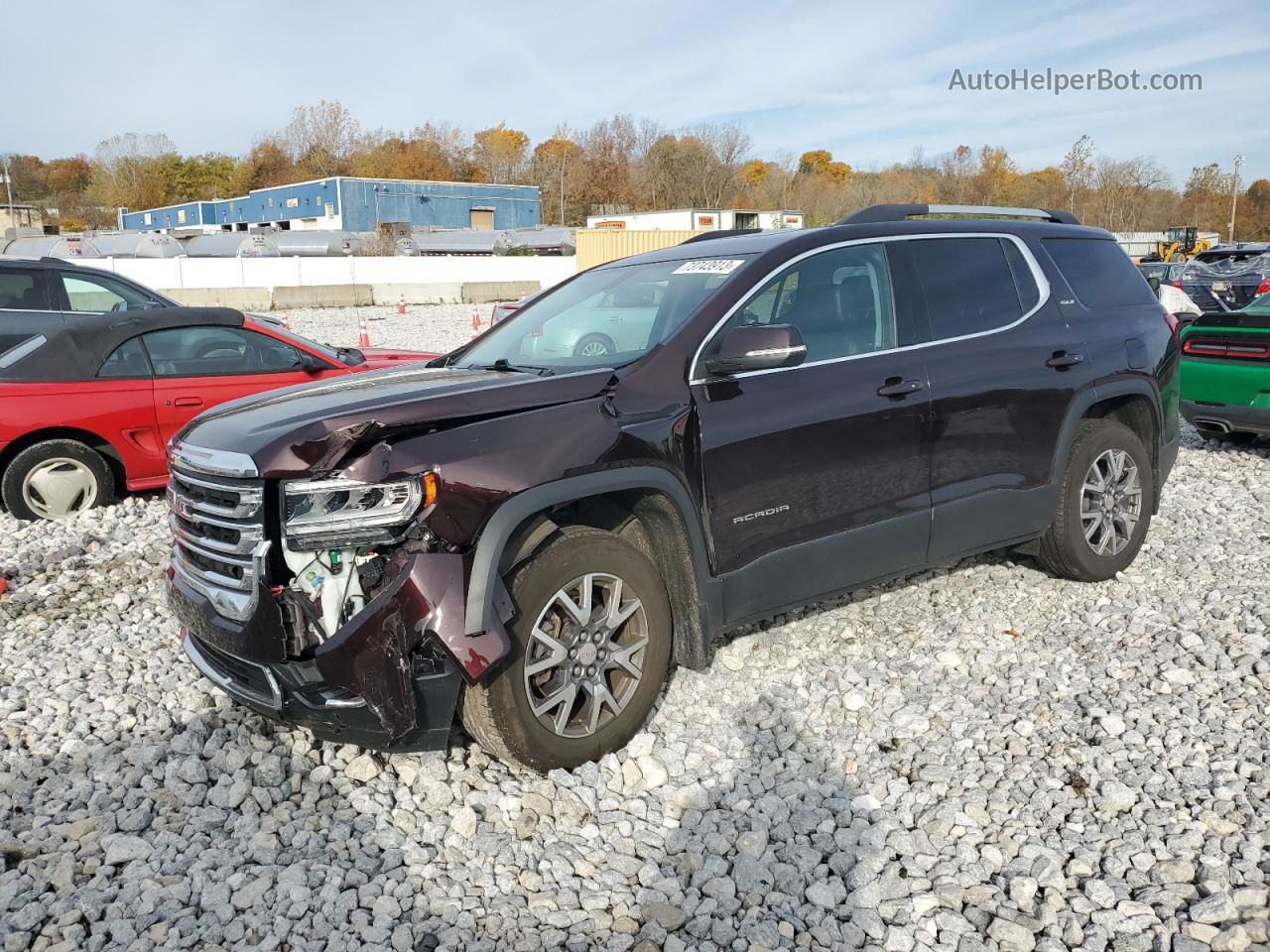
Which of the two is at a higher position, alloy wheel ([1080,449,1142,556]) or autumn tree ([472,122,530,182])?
autumn tree ([472,122,530,182])

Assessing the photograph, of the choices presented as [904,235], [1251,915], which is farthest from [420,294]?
[1251,915]

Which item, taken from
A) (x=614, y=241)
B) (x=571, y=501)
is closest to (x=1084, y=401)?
(x=571, y=501)

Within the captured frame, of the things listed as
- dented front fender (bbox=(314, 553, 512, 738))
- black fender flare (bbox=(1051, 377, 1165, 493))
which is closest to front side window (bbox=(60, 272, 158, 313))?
dented front fender (bbox=(314, 553, 512, 738))

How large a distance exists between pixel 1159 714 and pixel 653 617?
7.00ft

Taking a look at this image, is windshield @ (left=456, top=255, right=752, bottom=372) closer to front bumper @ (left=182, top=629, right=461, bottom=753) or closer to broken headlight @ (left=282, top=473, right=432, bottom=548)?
broken headlight @ (left=282, top=473, right=432, bottom=548)

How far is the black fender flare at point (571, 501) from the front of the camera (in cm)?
321

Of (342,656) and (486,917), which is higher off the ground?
(342,656)

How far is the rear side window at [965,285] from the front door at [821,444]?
0.71 ft

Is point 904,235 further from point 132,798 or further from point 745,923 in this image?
point 132,798

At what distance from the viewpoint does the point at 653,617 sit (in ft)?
12.3

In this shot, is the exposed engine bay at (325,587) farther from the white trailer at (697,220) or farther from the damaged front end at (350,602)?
the white trailer at (697,220)

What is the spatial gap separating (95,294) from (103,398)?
3.19m

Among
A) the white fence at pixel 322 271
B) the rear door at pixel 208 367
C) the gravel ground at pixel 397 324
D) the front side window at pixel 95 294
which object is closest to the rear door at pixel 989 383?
the rear door at pixel 208 367

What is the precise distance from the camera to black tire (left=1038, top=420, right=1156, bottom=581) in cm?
522
